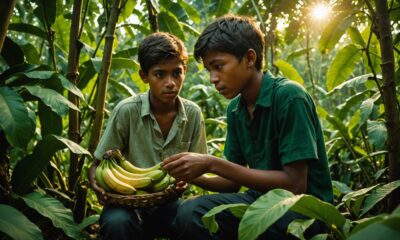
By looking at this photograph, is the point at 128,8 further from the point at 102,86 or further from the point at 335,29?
the point at 335,29

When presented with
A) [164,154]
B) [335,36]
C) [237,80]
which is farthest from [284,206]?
[335,36]

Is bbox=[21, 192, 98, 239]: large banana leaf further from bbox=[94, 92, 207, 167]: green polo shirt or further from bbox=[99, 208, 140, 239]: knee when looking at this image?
bbox=[94, 92, 207, 167]: green polo shirt

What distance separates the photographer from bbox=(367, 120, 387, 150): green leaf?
3.26 meters

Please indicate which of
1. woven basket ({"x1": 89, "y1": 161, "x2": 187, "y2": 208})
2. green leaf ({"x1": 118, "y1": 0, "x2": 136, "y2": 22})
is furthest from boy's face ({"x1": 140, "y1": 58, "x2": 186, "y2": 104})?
green leaf ({"x1": 118, "y1": 0, "x2": 136, "y2": 22})

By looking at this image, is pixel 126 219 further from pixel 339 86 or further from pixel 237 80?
pixel 339 86

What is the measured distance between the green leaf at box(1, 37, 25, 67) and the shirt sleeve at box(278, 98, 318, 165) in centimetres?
204

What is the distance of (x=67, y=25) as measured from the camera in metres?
4.34

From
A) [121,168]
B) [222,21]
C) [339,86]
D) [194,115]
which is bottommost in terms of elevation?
[121,168]

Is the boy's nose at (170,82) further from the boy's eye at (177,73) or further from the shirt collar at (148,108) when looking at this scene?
the shirt collar at (148,108)

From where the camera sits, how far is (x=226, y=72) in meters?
2.55

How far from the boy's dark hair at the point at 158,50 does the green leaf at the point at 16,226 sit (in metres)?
1.28

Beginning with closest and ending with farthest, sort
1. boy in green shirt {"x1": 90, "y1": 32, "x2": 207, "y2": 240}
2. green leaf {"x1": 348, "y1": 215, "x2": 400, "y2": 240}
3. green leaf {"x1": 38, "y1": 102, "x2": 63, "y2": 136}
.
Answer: green leaf {"x1": 348, "y1": 215, "x2": 400, "y2": 240} < boy in green shirt {"x1": 90, "y1": 32, "x2": 207, "y2": 240} < green leaf {"x1": 38, "y1": 102, "x2": 63, "y2": 136}

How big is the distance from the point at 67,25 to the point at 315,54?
14.7 metres

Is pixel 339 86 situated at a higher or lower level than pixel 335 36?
lower
